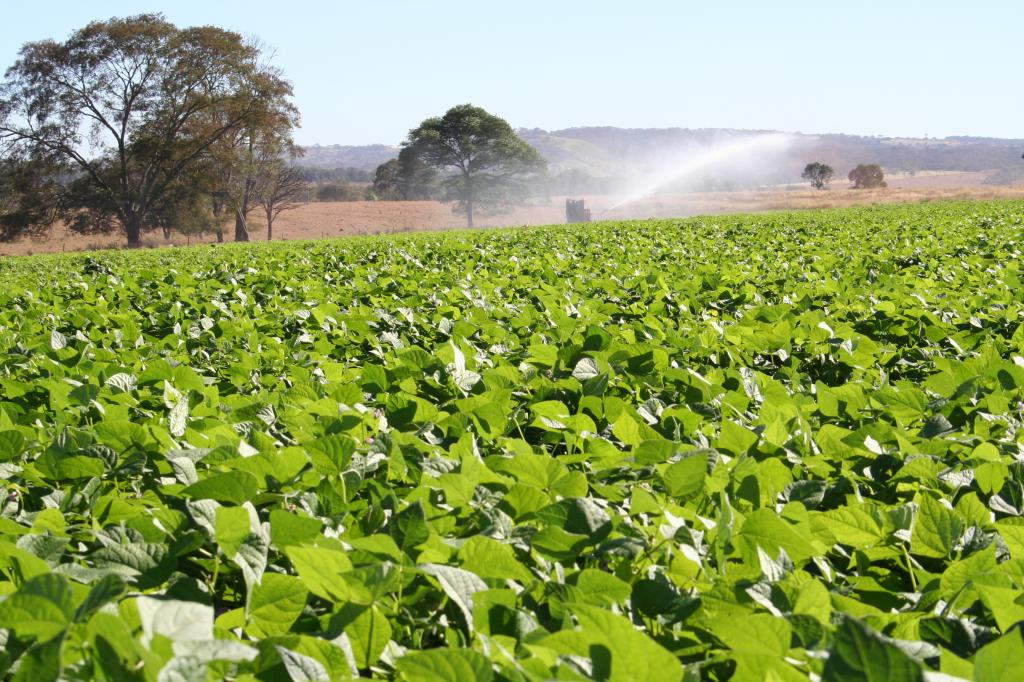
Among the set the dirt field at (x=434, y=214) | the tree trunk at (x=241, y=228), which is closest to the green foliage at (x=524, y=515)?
the tree trunk at (x=241, y=228)

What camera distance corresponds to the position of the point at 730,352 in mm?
3674

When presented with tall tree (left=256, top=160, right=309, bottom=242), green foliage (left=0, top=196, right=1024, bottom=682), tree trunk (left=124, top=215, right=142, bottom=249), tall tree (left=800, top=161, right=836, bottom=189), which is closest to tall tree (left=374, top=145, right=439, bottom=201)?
tall tree (left=256, top=160, right=309, bottom=242)

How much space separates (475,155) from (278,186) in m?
25.8

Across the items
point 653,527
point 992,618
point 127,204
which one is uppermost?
point 127,204

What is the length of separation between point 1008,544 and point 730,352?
211 cm

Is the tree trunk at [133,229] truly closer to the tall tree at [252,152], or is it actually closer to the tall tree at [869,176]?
the tall tree at [252,152]

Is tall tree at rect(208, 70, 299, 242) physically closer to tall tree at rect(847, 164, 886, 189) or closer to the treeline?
the treeline

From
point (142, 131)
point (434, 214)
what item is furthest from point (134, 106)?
point (434, 214)

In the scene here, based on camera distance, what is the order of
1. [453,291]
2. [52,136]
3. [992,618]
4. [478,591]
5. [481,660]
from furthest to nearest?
[52,136], [453,291], [992,618], [478,591], [481,660]

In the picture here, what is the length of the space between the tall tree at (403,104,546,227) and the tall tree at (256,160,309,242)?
1889 cm

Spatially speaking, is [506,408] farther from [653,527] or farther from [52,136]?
[52,136]

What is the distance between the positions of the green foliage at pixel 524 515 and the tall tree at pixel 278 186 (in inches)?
2336

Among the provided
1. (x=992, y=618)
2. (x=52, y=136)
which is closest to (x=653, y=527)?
(x=992, y=618)

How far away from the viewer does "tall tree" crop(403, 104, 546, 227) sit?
81.2m
